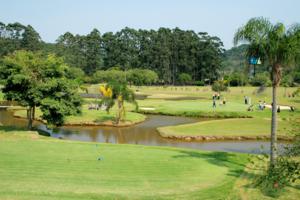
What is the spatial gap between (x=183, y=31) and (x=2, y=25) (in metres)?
73.1

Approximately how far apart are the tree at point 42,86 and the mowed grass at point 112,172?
8.24 m

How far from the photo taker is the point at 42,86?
102 feet

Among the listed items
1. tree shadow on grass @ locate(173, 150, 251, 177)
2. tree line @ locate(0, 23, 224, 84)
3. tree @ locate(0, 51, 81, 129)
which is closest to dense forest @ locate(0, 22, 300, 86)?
tree line @ locate(0, 23, 224, 84)

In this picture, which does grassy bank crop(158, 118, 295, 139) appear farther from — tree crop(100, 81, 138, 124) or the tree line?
the tree line

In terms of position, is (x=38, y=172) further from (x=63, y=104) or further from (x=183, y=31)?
(x=183, y=31)

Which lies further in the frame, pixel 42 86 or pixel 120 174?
pixel 42 86

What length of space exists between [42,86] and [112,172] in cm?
1637

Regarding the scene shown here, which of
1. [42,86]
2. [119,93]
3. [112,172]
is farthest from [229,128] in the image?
[112,172]

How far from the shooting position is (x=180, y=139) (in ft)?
115

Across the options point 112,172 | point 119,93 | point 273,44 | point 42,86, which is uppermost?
point 273,44

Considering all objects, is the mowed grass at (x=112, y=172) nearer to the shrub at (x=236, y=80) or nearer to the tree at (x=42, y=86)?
the tree at (x=42, y=86)

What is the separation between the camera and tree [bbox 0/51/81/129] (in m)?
31.3

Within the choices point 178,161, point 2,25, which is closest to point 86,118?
point 178,161

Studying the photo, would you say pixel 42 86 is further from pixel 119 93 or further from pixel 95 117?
pixel 95 117
